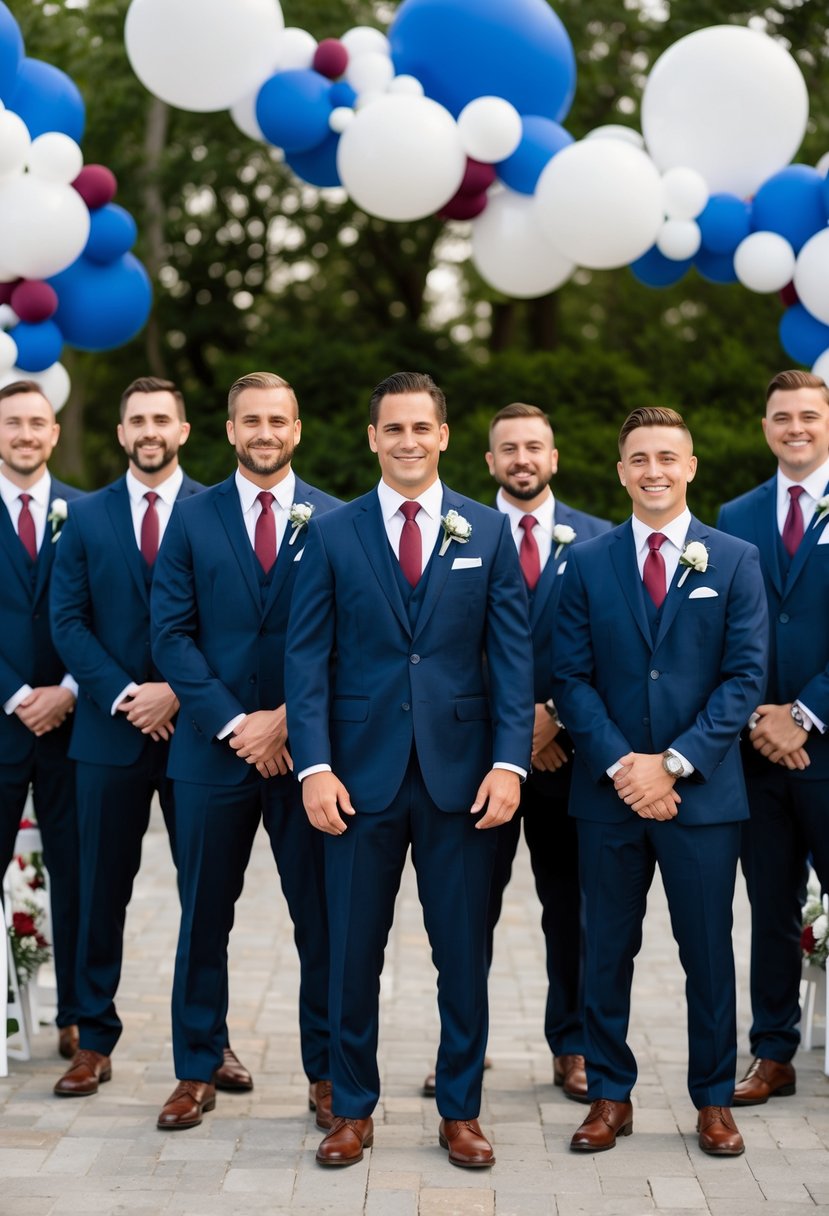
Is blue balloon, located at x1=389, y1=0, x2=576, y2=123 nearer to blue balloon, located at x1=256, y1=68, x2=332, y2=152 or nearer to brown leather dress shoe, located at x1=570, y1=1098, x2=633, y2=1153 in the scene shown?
blue balloon, located at x1=256, y1=68, x2=332, y2=152

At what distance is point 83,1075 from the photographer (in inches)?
202

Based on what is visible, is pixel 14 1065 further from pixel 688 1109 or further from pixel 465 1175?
pixel 688 1109

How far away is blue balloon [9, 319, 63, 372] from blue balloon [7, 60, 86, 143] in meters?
0.82

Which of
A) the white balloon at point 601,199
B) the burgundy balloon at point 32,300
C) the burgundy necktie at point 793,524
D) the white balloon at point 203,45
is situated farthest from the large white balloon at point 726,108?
the burgundy balloon at point 32,300

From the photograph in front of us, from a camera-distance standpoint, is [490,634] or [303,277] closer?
[490,634]

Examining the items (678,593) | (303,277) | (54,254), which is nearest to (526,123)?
(54,254)

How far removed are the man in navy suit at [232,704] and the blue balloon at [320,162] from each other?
2949 millimetres

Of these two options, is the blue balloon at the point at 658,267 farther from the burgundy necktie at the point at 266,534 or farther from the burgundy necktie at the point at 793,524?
the burgundy necktie at the point at 266,534

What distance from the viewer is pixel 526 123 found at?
727 cm

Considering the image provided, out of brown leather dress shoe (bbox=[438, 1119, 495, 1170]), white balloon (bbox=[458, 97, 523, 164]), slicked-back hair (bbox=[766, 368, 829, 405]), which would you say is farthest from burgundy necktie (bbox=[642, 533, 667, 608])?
white balloon (bbox=[458, 97, 523, 164])

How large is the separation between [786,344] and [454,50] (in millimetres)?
2098

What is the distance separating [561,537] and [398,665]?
1074mm

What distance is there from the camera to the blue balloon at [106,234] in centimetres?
695

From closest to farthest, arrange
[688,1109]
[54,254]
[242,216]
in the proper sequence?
[688,1109] → [54,254] → [242,216]
